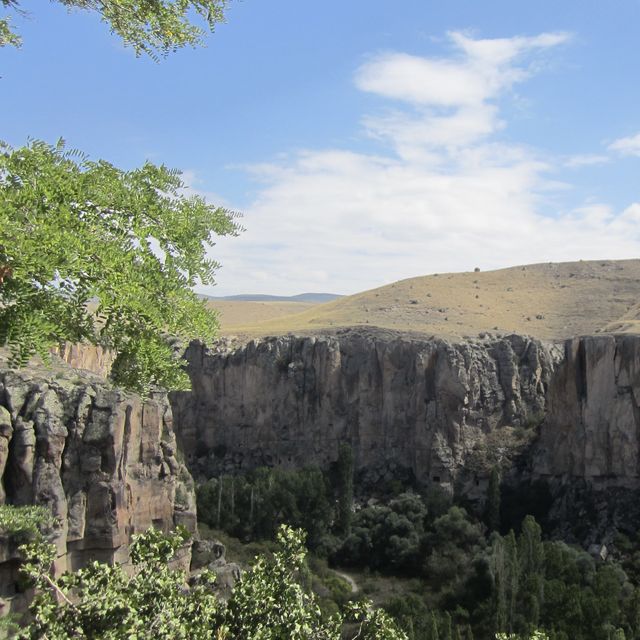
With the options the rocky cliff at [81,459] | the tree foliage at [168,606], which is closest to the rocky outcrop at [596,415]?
the rocky cliff at [81,459]

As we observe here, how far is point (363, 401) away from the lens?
5406 cm

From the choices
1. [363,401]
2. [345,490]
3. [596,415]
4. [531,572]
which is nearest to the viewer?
[531,572]

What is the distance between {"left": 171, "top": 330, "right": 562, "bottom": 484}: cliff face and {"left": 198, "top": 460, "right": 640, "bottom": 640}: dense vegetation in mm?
4320

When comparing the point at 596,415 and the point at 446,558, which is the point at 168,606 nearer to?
the point at 446,558

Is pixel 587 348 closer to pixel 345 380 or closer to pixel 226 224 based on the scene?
pixel 345 380

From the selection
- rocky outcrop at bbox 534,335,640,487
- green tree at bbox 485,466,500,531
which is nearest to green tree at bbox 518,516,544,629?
green tree at bbox 485,466,500,531

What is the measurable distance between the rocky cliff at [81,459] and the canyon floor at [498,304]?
1567 inches

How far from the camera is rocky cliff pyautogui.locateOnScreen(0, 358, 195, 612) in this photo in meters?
22.6

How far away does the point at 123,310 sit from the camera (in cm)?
589

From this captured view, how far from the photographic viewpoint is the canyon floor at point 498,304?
72.7m

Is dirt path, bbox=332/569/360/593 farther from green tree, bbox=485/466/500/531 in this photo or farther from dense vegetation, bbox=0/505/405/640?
dense vegetation, bbox=0/505/405/640

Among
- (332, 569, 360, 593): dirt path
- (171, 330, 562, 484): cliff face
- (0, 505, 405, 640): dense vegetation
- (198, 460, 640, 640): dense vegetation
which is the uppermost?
(0, 505, 405, 640): dense vegetation

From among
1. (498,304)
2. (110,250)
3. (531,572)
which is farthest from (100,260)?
(498,304)

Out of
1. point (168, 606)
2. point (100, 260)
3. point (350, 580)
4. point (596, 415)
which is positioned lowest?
point (350, 580)
